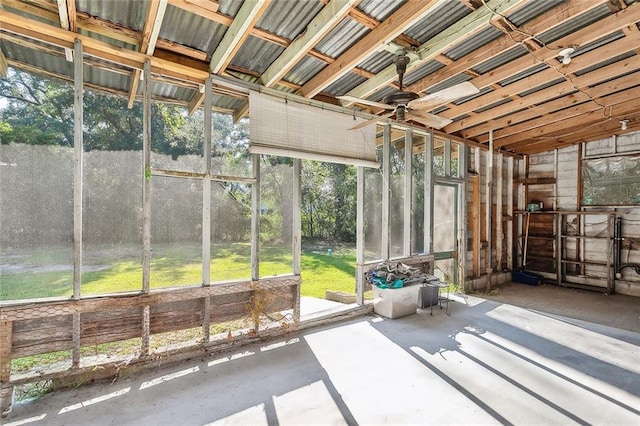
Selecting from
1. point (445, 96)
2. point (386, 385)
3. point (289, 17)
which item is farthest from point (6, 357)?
point (445, 96)

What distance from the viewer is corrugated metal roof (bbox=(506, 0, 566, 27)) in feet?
9.43

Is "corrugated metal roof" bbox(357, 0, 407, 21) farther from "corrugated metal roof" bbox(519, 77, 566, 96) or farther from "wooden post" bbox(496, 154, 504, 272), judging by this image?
"wooden post" bbox(496, 154, 504, 272)

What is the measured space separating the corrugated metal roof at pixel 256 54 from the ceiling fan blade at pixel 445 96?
1.60 m

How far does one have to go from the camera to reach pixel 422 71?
3.89 metres

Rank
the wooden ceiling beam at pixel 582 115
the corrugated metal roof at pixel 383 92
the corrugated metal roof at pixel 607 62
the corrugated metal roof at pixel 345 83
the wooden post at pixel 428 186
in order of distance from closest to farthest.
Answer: the corrugated metal roof at pixel 607 62 → the corrugated metal roof at pixel 345 83 → the corrugated metal roof at pixel 383 92 → the wooden ceiling beam at pixel 582 115 → the wooden post at pixel 428 186

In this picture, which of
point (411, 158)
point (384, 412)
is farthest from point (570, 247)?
point (384, 412)

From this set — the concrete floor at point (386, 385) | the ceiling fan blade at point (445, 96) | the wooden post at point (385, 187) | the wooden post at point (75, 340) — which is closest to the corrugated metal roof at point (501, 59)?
the ceiling fan blade at point (445, 96)

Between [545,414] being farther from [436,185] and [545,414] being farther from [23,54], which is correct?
[23,54]

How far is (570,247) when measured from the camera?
283 inches

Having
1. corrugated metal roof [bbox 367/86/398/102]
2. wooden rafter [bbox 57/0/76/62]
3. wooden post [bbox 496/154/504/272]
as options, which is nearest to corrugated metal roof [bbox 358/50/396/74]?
corrugated metal roof [bbox 367/86/398/102]

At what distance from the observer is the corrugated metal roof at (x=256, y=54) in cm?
319

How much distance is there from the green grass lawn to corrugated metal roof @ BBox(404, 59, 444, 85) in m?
2.84

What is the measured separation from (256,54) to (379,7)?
1.42m

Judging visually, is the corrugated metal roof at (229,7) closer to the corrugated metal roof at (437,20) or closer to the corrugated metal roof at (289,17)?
the corrugated metal roof at (289,17)
